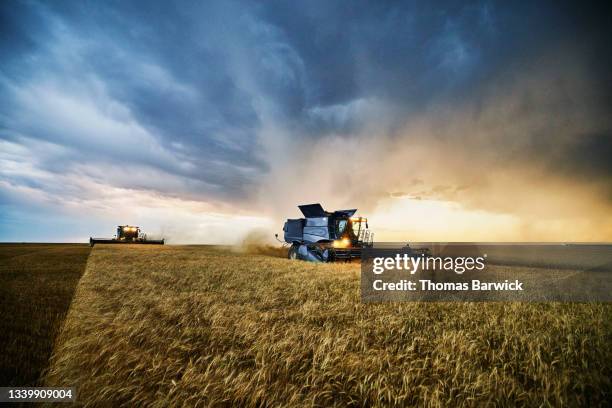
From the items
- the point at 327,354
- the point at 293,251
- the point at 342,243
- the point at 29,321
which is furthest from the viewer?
the point at 293,251

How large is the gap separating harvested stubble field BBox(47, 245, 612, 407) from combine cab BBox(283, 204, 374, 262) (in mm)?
12823

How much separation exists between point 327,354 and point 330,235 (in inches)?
677

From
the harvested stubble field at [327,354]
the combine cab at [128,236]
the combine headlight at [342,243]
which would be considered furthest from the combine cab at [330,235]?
the combine cab at [128,236]

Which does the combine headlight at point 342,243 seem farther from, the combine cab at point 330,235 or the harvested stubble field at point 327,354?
the harvested stubble field at point 327,354

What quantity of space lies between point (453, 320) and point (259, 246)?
32314 millimetres

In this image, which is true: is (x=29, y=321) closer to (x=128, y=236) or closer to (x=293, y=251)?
→ (x=293, y=251)

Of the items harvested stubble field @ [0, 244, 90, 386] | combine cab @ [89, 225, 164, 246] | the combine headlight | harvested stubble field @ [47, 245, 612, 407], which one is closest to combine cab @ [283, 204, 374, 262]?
the combine headlight

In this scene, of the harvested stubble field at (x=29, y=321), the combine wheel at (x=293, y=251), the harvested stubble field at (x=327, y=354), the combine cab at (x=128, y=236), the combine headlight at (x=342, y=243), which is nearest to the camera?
the harvested stubble field at (x=327, y=354)

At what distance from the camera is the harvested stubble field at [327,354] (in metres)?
3.32

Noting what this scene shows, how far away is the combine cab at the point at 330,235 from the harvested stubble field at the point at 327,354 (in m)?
12.8

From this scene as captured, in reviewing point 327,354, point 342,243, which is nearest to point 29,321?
point 327,354

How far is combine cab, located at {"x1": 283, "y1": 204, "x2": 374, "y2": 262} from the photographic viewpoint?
20.3m

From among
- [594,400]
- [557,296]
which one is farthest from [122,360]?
[557,296]

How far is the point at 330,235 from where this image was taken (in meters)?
21.1
